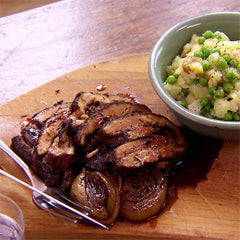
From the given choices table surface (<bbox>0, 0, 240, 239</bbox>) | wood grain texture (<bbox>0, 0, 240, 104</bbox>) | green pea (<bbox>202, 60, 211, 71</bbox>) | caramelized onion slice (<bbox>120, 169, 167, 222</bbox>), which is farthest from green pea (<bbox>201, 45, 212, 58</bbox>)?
wood grain texture (<bbox>0, 0, 240, 104</bbox>)

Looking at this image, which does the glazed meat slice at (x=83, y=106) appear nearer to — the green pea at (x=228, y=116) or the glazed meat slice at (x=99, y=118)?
the glazed meat slice at (x=99, y=118)

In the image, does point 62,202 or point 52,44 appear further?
point 52,44

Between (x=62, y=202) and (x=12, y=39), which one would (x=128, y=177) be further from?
(x=12, y=39)

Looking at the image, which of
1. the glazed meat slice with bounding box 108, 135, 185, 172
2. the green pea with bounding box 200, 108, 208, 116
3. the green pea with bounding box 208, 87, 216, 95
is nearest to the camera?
the glazed meat slice with bounding box 108, 135, 185, 172

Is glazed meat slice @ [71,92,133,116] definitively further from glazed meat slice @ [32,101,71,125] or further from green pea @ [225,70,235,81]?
green pea @ [225,70,235,81]

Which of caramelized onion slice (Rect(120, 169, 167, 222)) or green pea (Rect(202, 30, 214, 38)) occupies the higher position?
green pea (Rect(202, 30, 214, 38))

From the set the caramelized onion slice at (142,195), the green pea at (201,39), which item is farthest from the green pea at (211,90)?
the caramelized onion slice at (142,195)

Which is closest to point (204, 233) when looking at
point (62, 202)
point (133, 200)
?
point (133, 200)
